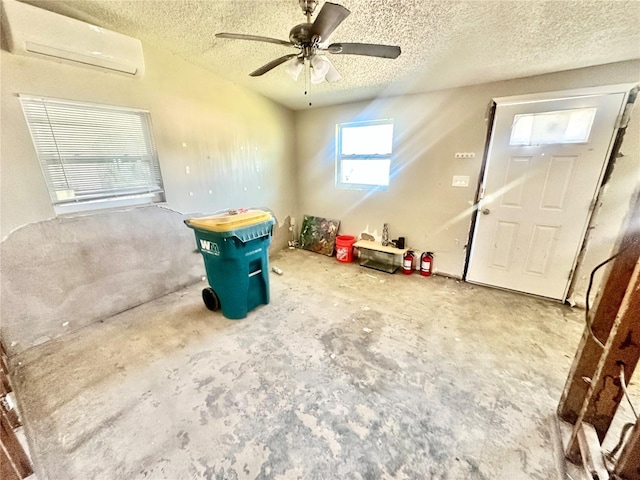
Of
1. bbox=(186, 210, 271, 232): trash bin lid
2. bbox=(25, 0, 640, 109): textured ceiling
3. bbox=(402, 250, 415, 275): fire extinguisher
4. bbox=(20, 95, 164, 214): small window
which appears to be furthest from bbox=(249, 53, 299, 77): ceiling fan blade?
bbox=(402, 250, 415, 275): fire extinguisher

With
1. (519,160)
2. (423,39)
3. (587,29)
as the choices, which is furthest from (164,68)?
(519,160)

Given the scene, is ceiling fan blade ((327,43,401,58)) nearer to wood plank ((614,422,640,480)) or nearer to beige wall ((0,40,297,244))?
beige wall ((0,40,297,244))

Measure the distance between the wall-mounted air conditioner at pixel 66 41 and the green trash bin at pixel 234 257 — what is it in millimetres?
1456

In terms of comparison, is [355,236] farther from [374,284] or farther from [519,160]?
[519,160]

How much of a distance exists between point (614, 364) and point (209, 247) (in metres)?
2.65

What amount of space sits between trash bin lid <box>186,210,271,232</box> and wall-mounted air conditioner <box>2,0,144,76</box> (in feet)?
4.79

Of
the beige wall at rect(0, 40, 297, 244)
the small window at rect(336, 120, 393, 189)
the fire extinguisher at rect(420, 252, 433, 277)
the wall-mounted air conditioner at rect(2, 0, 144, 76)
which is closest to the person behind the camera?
the wall-mounted air conditioner at rect(2, 0, 144, 76)

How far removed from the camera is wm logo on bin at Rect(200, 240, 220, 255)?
7.16ft

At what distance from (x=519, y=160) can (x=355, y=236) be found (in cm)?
220

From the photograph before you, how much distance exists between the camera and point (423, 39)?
1.96 metres

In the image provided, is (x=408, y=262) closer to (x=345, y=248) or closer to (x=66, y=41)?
(x=345, y=248)

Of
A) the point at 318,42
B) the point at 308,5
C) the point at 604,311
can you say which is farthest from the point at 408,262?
the point at 308,5

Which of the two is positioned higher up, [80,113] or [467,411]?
[80,113]

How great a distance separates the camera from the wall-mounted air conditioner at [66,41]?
165cm
